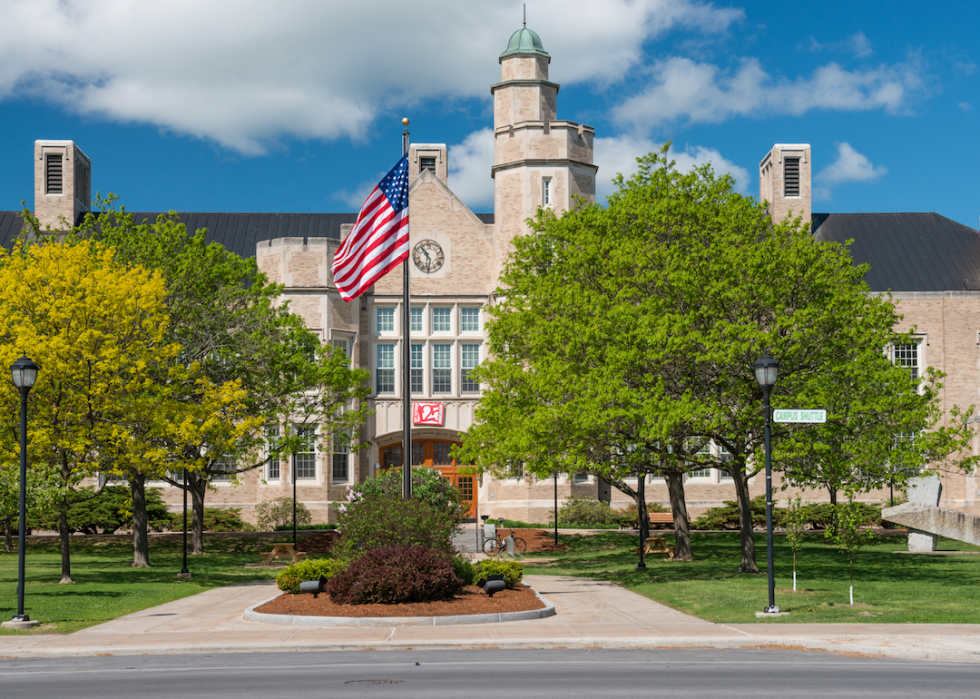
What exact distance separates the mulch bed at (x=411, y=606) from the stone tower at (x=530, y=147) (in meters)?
26.5

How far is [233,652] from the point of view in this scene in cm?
1452

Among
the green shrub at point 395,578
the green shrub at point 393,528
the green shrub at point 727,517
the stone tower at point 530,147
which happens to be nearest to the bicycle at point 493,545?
the green shrub at point 727,517

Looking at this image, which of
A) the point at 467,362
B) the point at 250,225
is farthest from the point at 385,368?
the point at 250,225

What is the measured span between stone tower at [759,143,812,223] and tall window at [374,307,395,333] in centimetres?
2032

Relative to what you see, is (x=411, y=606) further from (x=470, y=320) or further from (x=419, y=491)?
(x=470, y=320)

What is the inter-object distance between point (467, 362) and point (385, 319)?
450cm

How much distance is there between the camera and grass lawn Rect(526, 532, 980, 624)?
1822 centimetres

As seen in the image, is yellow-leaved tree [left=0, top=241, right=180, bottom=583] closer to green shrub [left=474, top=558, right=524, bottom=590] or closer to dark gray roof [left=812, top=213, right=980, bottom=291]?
green shrub [left=474, top=558, right=524, bottom=590]

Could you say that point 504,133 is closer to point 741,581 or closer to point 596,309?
point 596,309

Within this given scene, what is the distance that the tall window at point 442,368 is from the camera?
47.8 meters

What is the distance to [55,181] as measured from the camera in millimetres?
51688

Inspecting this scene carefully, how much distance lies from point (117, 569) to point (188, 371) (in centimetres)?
727

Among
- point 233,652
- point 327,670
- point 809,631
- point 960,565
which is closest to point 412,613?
point 233,652

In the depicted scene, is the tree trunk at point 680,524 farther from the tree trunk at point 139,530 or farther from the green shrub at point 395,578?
the tree trunk at point 139,530
